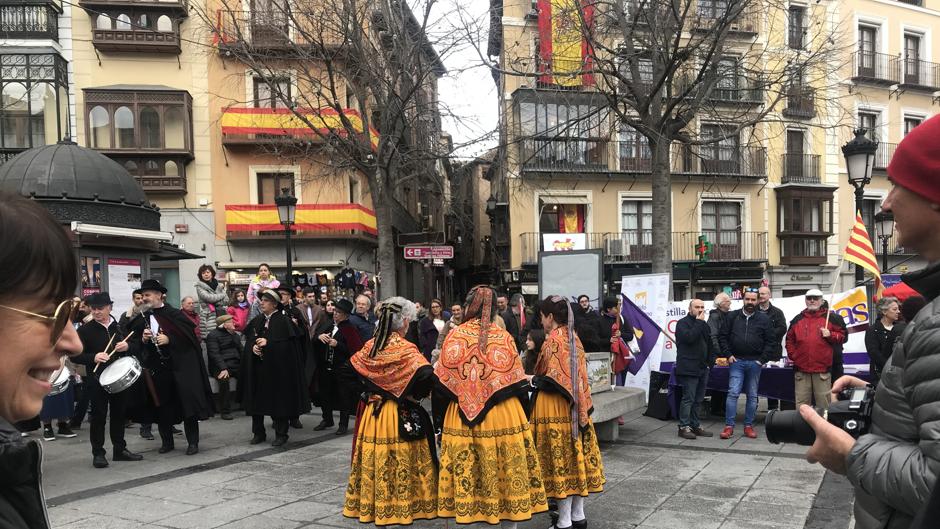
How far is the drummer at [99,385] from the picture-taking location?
7672 millimetres

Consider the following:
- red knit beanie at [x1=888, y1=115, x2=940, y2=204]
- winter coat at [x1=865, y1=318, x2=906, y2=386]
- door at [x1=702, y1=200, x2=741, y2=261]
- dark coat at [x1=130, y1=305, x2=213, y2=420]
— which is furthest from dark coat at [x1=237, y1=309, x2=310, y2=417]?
door at [x1=702, y1=200, x2=741, y2=261]

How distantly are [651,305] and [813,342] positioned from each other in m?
2.49

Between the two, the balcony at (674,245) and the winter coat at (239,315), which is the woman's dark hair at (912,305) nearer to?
the winter coat at (239,315)

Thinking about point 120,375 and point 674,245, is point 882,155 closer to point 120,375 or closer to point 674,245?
point 674,245

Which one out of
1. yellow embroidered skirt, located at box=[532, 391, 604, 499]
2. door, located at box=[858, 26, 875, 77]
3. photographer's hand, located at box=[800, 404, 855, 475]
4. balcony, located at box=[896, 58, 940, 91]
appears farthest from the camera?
balcony, located at box=[896, 58, 940, 91]

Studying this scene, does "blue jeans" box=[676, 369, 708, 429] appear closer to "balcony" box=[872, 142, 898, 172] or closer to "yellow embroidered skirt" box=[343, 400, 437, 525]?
"yellow embroidered skirt" box=[343, 400, 437, 525]

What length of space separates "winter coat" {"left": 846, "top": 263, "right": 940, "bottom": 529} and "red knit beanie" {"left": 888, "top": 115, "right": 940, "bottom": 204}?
20 centimetres

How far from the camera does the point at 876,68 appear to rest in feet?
96.9

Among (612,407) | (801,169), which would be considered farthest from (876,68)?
(612,407)

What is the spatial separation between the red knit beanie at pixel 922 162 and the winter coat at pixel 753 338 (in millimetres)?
8163

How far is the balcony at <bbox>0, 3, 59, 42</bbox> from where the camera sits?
22.0m

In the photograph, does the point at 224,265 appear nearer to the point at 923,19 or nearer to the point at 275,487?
the point at 275,487

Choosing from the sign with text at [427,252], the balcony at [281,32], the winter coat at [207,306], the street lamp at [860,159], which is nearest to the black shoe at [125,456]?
the winter coat at [207,306]

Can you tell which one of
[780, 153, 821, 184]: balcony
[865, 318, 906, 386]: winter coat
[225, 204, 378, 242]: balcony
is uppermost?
[780, 153, 821, 184]: balcony
